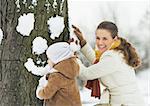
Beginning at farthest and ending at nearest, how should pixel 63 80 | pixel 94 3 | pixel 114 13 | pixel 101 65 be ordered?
pixel 94 3
pixel 114 13
pixel 101 65
pixel 63 80

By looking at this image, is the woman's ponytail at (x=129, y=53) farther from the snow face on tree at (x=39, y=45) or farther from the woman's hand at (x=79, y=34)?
the snow face on tree at (x=39, y=45)

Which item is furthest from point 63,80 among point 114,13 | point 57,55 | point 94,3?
point 94,3

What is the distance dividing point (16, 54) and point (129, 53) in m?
0.97

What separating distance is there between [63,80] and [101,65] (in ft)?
1.36

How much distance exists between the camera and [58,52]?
346cm

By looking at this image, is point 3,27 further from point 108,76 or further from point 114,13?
point 114,13

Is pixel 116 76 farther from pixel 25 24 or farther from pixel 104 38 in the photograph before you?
pixel 25 24

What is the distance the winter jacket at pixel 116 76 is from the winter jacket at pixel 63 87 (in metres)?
0.20

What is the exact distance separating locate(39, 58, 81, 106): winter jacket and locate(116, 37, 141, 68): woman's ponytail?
50 cm

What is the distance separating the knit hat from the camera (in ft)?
11.3

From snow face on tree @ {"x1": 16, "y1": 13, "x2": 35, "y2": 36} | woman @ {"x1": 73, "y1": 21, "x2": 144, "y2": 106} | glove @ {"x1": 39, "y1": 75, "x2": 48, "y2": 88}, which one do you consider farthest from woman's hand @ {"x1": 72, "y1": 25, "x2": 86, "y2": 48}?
glove @ {"x1": 39, "y1": 75, "x2": 48, "y2": 88}

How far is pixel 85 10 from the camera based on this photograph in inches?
955

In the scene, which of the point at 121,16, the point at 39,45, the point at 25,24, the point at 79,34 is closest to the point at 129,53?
the point at 79,34

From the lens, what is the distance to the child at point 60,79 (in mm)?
3396
